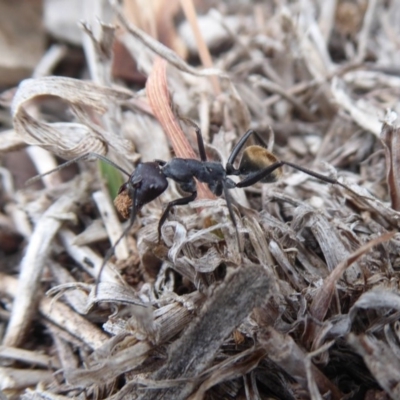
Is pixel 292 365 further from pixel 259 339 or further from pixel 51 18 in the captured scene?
pixel 51 18

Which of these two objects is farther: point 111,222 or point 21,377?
point 111,222

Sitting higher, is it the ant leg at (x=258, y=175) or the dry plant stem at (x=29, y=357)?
the ant leg at (x=258, y=175)

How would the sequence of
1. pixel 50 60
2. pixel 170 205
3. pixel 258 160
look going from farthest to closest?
pixel 50 60 → pixel 258 160 → pixel 170 205

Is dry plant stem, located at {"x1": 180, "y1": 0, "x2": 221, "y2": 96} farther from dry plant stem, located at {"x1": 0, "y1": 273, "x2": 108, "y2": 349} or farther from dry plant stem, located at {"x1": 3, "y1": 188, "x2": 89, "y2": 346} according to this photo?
dry plant stem, located at {"x1": 0, "y1": 273, "x2": 108, "y2": 349}

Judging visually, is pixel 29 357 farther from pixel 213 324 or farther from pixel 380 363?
pixel 380 363

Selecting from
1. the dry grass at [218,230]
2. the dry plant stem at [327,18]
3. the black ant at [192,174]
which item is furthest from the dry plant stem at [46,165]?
the dry plant stem at [327,18]

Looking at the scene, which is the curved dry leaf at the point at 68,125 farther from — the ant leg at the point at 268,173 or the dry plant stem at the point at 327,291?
the dry plant stem at the point at 327,291

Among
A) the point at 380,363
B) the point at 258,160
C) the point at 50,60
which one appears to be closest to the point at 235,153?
the point at 258,160
